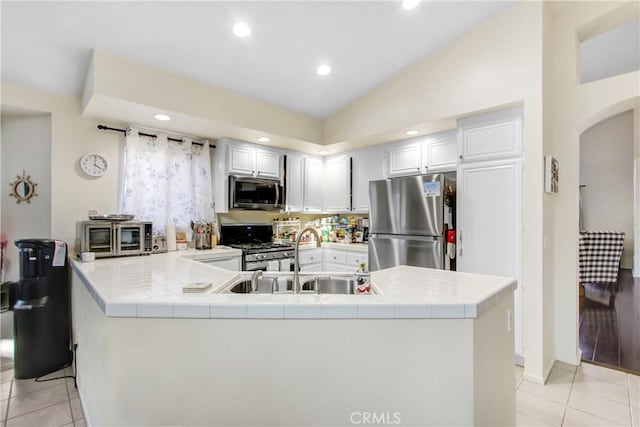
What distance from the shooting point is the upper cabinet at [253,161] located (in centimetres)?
366

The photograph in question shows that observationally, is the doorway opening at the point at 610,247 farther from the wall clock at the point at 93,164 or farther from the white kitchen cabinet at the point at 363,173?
the wall clock at the point at 93,164

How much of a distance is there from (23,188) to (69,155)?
53 centimetres

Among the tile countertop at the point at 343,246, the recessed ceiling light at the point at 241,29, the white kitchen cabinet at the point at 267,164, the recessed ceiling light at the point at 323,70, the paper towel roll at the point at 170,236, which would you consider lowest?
the tile countertop at the point at 343,246

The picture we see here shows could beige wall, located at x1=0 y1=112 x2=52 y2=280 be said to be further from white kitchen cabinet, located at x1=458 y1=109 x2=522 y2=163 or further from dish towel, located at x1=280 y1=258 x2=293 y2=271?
white kitchen cabinet, located at x1=458 y1=109 x2=522 y2=163

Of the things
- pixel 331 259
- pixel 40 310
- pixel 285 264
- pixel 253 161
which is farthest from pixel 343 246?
pixel 40 310

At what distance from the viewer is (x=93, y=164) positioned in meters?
2.94

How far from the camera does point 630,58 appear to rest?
339cm

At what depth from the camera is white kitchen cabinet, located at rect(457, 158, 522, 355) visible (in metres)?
2.55

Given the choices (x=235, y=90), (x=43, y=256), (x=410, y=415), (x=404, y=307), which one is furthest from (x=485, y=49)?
(x=43, y=256)

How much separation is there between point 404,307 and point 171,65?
8.94 feet

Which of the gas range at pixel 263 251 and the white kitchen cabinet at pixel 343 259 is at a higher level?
the gas range at pixel 263 251

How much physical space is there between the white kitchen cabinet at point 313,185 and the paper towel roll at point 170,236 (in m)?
1.77

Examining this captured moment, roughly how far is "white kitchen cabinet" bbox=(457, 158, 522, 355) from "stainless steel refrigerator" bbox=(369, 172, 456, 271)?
14 centimetres

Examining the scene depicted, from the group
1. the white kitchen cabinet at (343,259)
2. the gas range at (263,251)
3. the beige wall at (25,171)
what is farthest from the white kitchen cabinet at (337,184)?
the beige wall at (25,171)
